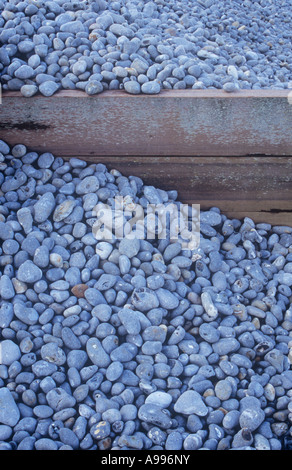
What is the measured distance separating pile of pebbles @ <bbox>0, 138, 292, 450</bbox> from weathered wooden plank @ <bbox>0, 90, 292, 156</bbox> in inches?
3.5

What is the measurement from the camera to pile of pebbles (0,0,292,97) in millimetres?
1413

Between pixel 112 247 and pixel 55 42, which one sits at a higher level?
pixel 55 42

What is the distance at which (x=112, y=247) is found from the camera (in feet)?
4.28

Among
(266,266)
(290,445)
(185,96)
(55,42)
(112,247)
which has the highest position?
(55,42)

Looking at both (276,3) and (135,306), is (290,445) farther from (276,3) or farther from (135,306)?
(276,3)

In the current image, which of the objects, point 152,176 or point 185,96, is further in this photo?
point 152,176

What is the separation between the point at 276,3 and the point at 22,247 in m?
2.12

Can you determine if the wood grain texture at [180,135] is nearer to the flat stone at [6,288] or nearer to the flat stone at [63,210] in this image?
the flat stone at [63,210]

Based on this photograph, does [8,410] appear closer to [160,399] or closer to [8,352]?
[8,352]

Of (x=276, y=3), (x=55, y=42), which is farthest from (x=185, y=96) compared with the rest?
(x=276, y=3)

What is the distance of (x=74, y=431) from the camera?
3.19 ft

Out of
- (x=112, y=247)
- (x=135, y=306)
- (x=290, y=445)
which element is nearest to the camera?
(x=290, y=445)

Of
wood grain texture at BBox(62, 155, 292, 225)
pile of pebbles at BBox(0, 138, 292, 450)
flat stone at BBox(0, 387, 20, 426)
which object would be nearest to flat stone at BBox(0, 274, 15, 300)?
pile of pebbles at BBox(0, 138, 292, 450)
